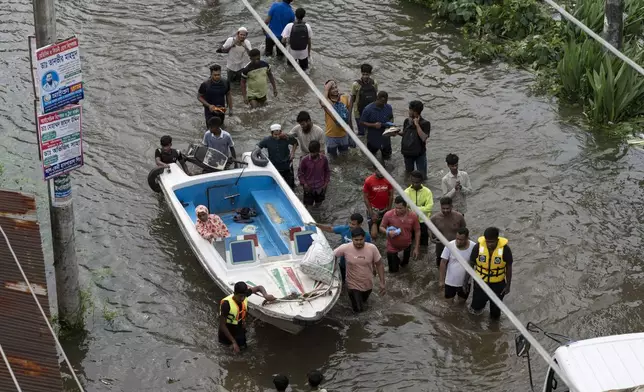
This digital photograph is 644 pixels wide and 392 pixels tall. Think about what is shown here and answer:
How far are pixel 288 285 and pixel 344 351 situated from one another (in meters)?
1.15

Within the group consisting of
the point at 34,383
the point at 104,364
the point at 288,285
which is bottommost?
the point at 104,364

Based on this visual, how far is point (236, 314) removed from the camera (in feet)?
40.7

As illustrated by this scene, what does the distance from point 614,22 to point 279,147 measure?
744 cm

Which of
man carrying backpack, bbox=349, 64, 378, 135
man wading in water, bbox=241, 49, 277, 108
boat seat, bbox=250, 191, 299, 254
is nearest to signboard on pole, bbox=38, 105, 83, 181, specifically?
boat seat, bbox=250, 191, 299, 254

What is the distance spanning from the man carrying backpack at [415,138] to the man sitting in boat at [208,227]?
379 cm

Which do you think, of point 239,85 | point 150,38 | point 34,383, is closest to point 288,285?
point 34,383

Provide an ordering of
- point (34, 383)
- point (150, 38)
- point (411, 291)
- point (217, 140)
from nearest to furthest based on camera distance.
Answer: point (34, 383) → point (411, 291) → point (217, 140) → point (150, 38)

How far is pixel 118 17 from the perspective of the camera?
77.3 feet

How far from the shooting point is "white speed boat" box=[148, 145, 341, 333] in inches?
504

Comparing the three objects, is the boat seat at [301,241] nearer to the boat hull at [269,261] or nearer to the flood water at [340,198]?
the boat hull at [269,261]

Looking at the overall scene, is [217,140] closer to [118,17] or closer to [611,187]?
[611,187]

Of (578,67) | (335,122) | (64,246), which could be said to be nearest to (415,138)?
(335,122)

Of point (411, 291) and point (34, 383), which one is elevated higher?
point (34, 383)

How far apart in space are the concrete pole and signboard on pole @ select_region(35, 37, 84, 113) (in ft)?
36.8
